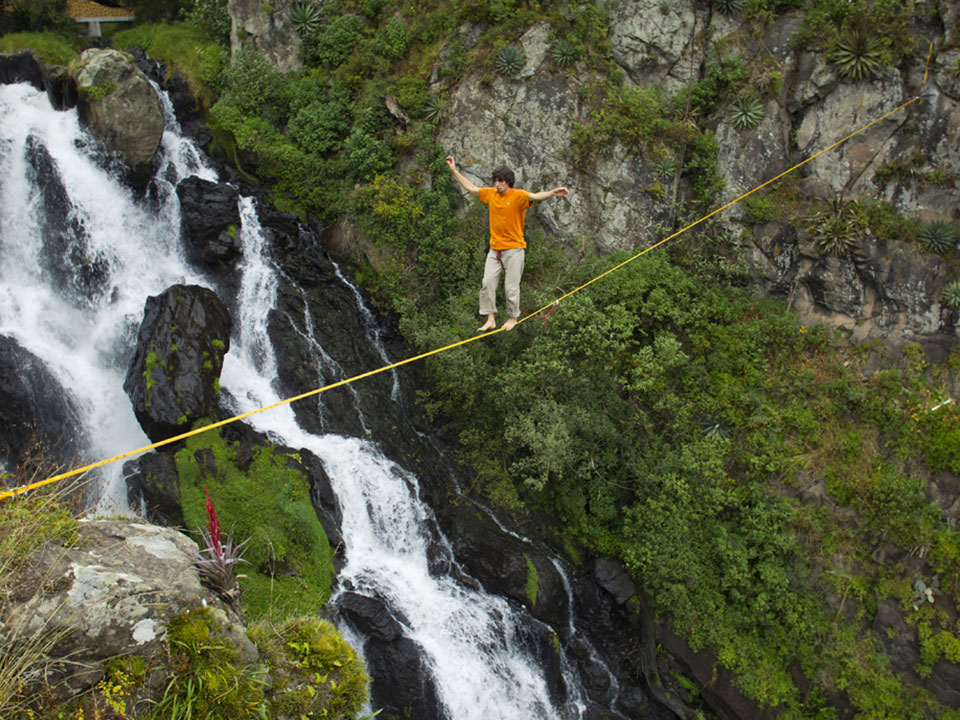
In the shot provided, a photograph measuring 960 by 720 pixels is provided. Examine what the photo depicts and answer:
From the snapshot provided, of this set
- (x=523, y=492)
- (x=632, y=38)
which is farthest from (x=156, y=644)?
(x=632, y=38)

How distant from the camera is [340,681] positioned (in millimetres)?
6207

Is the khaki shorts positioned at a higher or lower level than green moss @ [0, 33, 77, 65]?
lower

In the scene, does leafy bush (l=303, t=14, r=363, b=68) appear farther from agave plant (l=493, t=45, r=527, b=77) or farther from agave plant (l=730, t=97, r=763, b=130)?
agave plant (l=730, t=97, r=763, b=130)

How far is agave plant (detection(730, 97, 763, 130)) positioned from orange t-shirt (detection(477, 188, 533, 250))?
29.1 ft

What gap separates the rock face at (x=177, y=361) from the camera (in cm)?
1109

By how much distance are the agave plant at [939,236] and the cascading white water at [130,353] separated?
1136cm

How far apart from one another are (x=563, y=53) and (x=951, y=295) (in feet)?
32.6

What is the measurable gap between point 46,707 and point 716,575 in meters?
10.7

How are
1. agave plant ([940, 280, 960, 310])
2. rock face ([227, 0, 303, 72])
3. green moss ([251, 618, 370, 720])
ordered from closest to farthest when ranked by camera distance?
green moss ([251, 618, 370, 720])
agave plant ([940, 280, 960, 310])
rock face ([227, 0, 303, 72])

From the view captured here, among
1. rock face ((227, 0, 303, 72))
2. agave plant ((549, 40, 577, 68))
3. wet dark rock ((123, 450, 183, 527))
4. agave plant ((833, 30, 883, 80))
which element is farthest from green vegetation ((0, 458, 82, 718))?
agave plant ((833, 30, 883, 80))

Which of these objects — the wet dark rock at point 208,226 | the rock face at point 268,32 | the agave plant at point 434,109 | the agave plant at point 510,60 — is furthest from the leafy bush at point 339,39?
the wet dark rock at point 208,226

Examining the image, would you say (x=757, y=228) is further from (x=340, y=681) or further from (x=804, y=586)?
(x=340, y=681)

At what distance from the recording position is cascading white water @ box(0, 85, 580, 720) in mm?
10852

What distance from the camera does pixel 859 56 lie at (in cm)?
1387
